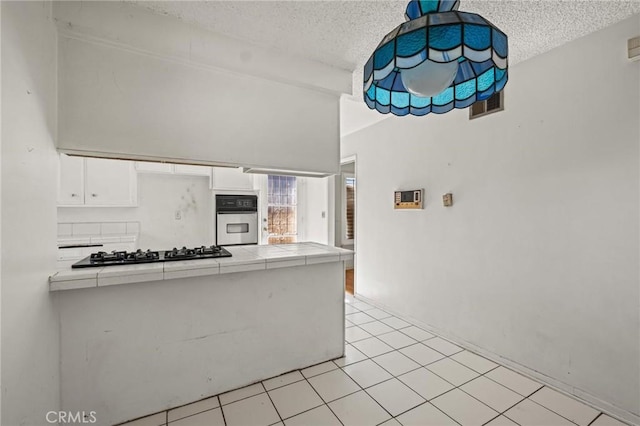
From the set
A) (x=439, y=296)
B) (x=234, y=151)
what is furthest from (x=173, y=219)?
(x=439, y=296)

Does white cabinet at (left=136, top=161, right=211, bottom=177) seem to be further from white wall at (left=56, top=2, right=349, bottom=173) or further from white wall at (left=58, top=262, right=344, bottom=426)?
white wall at (left=58, top=262, right=344, bottom=426)

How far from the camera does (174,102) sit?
196cm

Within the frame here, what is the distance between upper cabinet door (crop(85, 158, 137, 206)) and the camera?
11.2ft

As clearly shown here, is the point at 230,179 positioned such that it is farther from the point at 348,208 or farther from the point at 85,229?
the point at 348,208

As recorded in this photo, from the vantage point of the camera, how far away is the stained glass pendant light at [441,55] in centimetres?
94

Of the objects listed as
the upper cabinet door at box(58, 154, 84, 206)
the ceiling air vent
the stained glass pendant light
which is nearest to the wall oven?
the upper cabinet door at box(58, 154, 84, 206)

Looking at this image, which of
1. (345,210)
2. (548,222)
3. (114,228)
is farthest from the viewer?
(345,210)

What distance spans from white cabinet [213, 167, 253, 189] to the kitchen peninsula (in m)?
2.16

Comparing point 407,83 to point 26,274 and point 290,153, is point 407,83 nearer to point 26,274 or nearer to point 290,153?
point 290,153

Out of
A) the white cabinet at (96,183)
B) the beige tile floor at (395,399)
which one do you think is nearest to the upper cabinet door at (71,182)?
the white cabinet at (96,183)

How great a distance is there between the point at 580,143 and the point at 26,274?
3.12 m

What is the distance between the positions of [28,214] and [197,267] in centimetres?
85

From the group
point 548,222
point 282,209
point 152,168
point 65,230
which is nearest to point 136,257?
point 152,168

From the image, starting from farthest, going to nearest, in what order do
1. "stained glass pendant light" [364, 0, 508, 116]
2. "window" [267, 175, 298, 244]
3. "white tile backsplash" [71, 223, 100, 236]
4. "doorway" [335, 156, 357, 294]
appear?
1. "doorway" [335, 156, 357, 294]
2. "window" [267, 175, 298, 244]
3. "white tile backsplash" [71, 223, 100, 236]
4. "stained glass pendant light" [364, 0, 508, 116]
